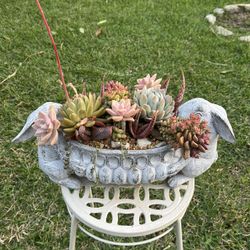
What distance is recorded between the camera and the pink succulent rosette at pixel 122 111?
1.09 meters

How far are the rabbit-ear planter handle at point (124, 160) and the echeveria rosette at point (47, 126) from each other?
77mm

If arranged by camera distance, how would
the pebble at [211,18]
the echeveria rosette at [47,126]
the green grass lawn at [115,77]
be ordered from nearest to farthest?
the echeveria rosette at [47,126]
the green grass lawn at [115,77]
the pebble at [211,18]

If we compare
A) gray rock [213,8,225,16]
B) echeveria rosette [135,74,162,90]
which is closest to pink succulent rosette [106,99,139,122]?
echeveria rosette [135,74,162,90]

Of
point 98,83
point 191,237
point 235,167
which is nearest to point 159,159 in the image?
point 191,237

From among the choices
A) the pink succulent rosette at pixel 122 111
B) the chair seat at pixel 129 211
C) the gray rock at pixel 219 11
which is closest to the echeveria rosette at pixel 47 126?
the pink succulent rosette at pixel 122 111

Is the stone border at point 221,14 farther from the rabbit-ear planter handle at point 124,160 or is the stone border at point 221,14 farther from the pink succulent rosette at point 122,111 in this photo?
the pink succulent rosette at point 122,111

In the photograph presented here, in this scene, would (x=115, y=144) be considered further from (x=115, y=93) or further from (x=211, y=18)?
(x=211, y=18)

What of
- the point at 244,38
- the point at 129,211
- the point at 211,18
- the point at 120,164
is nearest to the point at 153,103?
the point at 120,164

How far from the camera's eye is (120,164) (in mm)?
1149

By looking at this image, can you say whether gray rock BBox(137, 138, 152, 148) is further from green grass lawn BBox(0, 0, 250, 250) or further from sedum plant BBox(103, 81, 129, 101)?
green grass lawn BBox(0, 0, 250, 250)

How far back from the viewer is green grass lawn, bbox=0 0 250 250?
174 cm

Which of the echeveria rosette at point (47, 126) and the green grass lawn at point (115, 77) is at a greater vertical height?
the echeveria rosette at point (47, 126)

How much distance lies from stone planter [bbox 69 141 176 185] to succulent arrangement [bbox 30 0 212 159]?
2cm

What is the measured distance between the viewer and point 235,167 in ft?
6.51
